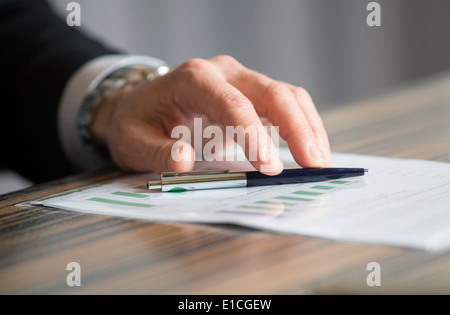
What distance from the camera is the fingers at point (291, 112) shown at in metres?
0.62

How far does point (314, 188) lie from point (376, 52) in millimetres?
2755

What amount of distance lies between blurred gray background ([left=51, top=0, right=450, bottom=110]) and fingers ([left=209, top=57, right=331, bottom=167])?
5.59 ft

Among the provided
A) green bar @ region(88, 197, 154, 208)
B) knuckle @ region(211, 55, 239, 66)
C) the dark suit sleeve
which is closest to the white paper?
green bar @ region(88, 197, 154, 208)

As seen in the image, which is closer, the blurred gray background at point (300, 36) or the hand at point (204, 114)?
the hand at point (204, 114)

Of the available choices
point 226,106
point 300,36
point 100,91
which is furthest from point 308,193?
point 300,36

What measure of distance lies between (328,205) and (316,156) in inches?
5.2

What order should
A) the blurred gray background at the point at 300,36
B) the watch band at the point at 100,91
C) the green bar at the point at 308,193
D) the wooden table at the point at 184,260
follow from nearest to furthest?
the wooden table at the point at 184,260, the green bar at the point at 308,193, the watch band at the point at 100,91, the blurred gray background at the point at 300,36

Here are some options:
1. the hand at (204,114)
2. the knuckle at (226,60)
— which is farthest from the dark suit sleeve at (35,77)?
the knuckle at (226,60)

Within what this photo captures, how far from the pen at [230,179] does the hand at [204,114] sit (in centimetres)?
1

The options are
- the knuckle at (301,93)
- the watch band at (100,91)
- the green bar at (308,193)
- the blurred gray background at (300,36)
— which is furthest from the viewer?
the blurred gray background at (300,36)

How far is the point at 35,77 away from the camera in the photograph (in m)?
1.01

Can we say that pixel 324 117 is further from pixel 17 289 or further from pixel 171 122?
pixel 17 289

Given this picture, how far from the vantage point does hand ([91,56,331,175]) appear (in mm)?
613

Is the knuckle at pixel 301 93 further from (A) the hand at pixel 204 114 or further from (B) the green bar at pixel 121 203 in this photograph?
(B) the green bar at pixel 121 203
